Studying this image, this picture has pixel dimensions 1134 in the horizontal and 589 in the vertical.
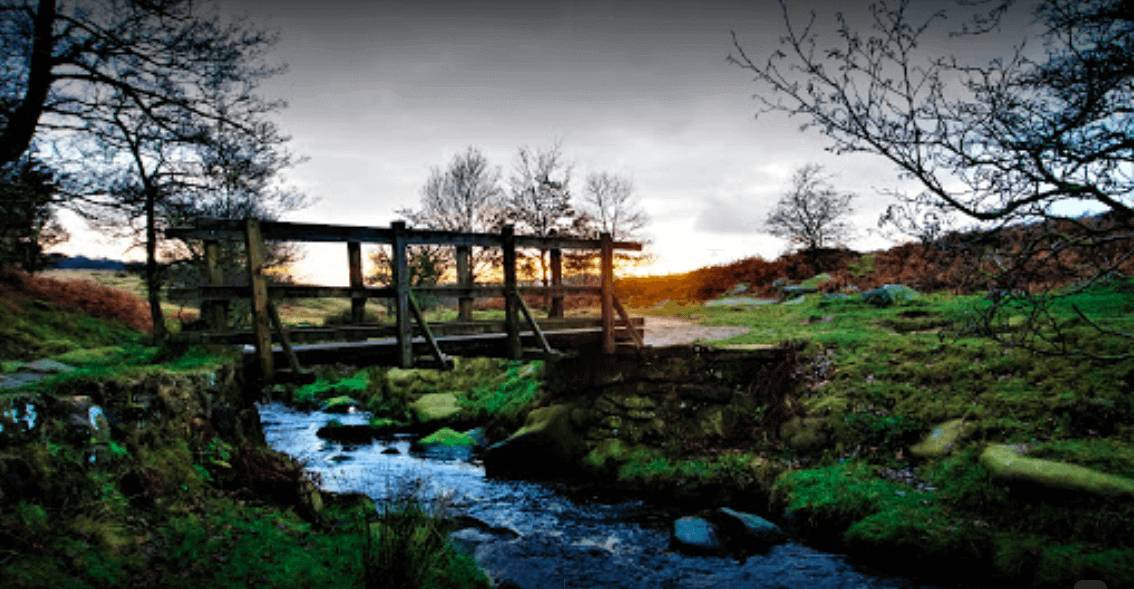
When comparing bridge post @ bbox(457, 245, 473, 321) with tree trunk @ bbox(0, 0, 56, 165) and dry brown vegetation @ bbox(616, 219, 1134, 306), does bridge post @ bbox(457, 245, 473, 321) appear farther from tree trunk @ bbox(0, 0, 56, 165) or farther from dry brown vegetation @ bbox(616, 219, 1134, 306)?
tree trunk @ bbox(0, 0, 56, 165)

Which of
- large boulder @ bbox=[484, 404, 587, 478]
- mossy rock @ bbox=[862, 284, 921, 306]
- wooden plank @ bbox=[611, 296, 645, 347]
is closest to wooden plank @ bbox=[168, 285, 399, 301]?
large boulder @ bbox=[484, 404, 587, 478]

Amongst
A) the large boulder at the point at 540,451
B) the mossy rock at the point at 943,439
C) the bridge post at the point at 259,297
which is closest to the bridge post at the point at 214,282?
the bridge post at the point at 259,297

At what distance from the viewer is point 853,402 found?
7.85m

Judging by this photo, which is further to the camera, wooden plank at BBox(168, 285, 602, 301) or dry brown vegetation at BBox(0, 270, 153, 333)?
dry brown vegetation at BBox(0, 270, 153, 333)

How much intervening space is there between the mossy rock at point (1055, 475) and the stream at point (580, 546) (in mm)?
1480

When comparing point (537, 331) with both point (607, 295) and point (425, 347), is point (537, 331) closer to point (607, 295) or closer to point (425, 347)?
point (425, 347)

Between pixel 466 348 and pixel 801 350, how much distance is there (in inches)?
220

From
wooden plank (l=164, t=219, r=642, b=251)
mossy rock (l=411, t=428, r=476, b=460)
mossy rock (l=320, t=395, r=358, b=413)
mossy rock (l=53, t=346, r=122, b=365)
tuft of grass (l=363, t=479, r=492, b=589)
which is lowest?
mossy rock (l=320, t=395, r=358, b=413)

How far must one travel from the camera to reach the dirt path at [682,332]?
40.2ft

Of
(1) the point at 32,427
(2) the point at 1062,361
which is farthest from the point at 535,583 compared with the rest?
(2) the point at 1062,361

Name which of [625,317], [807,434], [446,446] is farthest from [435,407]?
[807,434]

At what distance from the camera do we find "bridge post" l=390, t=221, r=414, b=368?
22.9 feet

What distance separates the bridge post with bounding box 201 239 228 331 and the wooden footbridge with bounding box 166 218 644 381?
1 centimetres

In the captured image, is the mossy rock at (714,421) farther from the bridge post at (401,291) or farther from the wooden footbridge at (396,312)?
the bridge post at (401,291)
